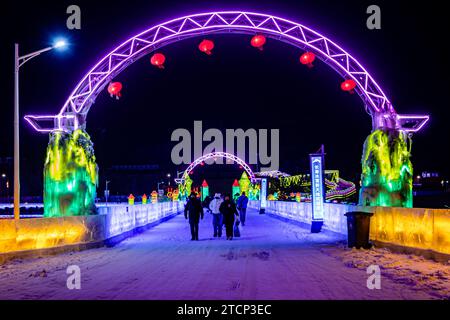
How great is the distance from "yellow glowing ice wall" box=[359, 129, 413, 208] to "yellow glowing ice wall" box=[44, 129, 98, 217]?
11.0 meters

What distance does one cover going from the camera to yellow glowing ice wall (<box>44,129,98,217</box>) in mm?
23203

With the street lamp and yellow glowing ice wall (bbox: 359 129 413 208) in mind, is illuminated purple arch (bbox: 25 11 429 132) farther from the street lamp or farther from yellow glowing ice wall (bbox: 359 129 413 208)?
the street lamp

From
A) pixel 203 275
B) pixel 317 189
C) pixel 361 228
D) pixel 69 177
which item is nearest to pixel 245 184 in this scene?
pixel 317 189

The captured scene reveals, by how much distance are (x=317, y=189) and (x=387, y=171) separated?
364 cm

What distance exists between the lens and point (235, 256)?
16375 millimetres

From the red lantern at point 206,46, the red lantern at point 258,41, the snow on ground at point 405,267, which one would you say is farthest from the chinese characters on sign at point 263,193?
the snow on ground at point 405,267

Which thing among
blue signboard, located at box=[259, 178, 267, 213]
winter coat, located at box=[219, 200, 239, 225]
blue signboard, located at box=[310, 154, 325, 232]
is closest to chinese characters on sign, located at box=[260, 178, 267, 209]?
blue signboard, located at box=[259, 178, 267, 213]

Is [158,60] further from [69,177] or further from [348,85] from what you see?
[348,85]

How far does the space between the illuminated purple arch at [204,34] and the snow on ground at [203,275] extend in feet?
23.9

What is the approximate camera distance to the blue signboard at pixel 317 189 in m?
26.5

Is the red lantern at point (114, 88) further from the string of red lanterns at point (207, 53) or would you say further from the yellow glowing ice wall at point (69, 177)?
the yellow glowing ice wall at point (69, 177)

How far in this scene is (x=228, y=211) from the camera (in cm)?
2262
